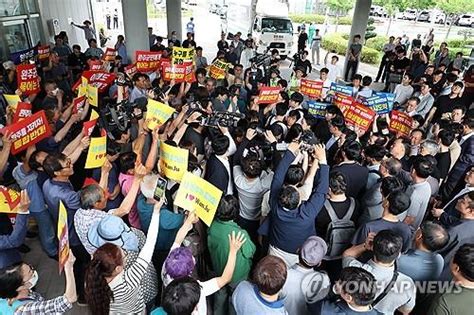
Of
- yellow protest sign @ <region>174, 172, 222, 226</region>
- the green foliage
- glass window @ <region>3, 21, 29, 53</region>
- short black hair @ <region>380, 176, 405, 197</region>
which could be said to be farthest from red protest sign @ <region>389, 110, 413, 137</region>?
the green foliage

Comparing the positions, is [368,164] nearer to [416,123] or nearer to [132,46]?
[416,123]

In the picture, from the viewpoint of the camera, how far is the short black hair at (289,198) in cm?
288

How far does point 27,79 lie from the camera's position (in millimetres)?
5777

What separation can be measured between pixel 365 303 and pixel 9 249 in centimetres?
287

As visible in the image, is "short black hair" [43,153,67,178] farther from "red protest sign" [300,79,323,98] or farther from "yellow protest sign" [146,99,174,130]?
"red protest sign" [300,79,323,98]

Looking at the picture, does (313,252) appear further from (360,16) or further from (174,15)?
(174,15)

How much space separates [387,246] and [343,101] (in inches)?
139

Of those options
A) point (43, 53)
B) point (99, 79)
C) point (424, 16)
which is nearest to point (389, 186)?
point (99, 79)

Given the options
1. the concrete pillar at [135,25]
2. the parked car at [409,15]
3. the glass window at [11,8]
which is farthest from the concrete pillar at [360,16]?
the parked car at [409,15]

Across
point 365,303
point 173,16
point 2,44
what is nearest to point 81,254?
point 365,303

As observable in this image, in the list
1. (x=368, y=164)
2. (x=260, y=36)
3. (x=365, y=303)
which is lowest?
(x=260, y=36)

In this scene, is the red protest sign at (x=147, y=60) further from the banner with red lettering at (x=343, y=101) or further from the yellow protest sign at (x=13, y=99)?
the banner with red lettering at (x=343, y=101)

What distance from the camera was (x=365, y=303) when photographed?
80.7 inches

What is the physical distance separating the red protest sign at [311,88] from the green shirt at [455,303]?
4553 millimetres
